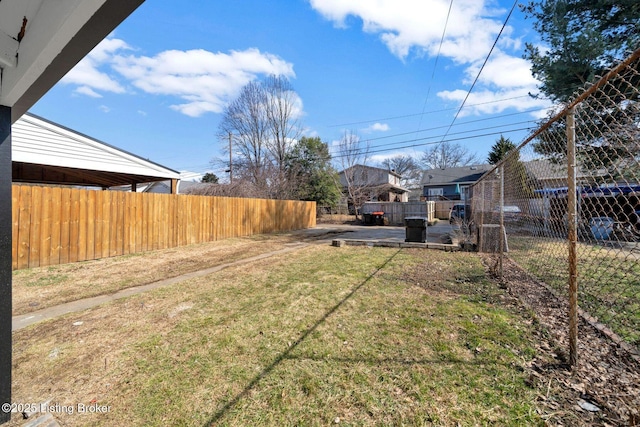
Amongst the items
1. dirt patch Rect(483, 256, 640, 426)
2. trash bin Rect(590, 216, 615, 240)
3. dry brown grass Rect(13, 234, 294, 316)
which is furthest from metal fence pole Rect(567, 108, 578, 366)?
dry brown grass Rect(13, 234, 294, 316)

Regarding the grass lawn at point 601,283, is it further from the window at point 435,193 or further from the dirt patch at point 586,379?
the window at point 435,193

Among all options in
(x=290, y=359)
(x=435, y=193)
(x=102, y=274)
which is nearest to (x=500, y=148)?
(x=435, y=193)

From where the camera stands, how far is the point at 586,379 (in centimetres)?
183

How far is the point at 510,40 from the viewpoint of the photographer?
633 cm

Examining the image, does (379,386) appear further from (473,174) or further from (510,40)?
(473,174)

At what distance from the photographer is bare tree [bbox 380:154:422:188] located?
38.8 m

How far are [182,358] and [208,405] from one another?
2.43 ft

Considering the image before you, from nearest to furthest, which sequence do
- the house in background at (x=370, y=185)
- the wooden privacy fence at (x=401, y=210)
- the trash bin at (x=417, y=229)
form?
the trash bin at (x=417, y=229) < the wooden privacy fence at (x=401, y=210) < the house in background at (x=370, y=185)

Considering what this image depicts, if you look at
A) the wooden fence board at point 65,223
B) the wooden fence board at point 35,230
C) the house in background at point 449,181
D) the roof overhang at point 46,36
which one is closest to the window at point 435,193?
the house in background at point 449,181

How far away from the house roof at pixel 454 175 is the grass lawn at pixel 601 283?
1105 inches

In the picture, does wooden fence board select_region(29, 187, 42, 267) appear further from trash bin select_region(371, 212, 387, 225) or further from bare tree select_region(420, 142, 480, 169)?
bare tree select_region(420, 142, 480, 169)

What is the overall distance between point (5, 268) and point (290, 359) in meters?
2.12

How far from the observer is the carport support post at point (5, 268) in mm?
1597

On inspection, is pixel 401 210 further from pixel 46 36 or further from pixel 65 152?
pixel 46 36
